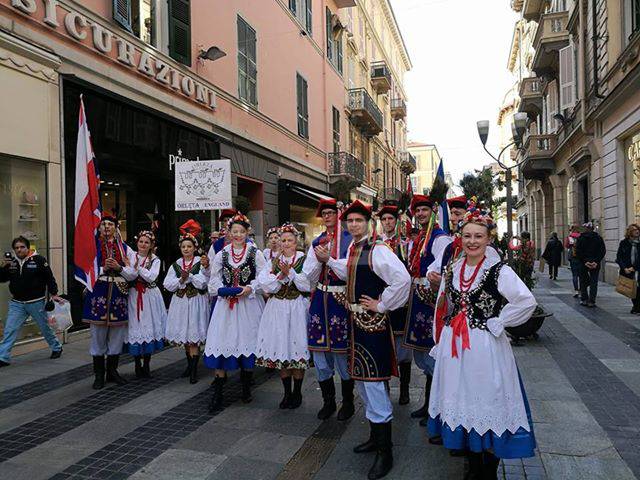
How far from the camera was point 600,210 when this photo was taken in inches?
658

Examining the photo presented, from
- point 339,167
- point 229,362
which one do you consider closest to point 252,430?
point 229,362

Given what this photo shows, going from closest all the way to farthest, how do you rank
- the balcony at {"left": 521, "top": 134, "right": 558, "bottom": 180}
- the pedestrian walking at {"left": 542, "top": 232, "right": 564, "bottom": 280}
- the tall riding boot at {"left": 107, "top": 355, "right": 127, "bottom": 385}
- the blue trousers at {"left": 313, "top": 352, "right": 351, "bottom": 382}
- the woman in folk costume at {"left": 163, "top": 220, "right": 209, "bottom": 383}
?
the blue trousers at {"left": 313, "top": 352, "right": 351, "bottom": 382} < the tall riding boot at {"left": 107, "top": 355, "right": 127, "bottom": 385} < the woman in folk costume at {"left": 163, "top": 220, "right": 209, "bottom": 383} < the pedestrian walking at {"left": 542, "top": 232, "right": 564, "bottom": 280} < the balcony at {"left": 521, "top": 134, "right": 558, "bottom": 180}

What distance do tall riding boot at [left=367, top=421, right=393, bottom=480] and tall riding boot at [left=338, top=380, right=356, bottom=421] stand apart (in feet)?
3.36

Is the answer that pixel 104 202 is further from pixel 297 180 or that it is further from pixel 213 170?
pixel 297 180

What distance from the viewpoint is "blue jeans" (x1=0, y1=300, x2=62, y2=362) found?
281 inches

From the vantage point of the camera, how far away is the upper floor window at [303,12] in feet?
64.5

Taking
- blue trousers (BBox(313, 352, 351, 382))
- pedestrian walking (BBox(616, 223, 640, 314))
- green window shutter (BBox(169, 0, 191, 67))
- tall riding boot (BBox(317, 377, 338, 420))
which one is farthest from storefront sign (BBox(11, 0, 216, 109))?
pedestrian walking (BBox(616, 223, 640, 314))

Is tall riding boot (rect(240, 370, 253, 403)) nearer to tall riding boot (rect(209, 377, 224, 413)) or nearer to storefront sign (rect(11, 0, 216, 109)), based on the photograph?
tall riding boot (rect(209, 377, 224, 413))

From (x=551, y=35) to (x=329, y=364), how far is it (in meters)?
22.0

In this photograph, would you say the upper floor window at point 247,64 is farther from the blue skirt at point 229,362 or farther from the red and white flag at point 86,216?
the blue skirt at point 229,362

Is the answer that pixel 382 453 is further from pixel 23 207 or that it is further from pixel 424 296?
pixel 23 207

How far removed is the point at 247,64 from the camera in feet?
51.3

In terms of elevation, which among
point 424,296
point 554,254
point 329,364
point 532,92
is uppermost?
point 532,92

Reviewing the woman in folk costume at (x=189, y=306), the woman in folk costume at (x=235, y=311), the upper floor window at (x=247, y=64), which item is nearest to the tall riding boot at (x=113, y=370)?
the woman in folk costume at (x=189, y=306)
